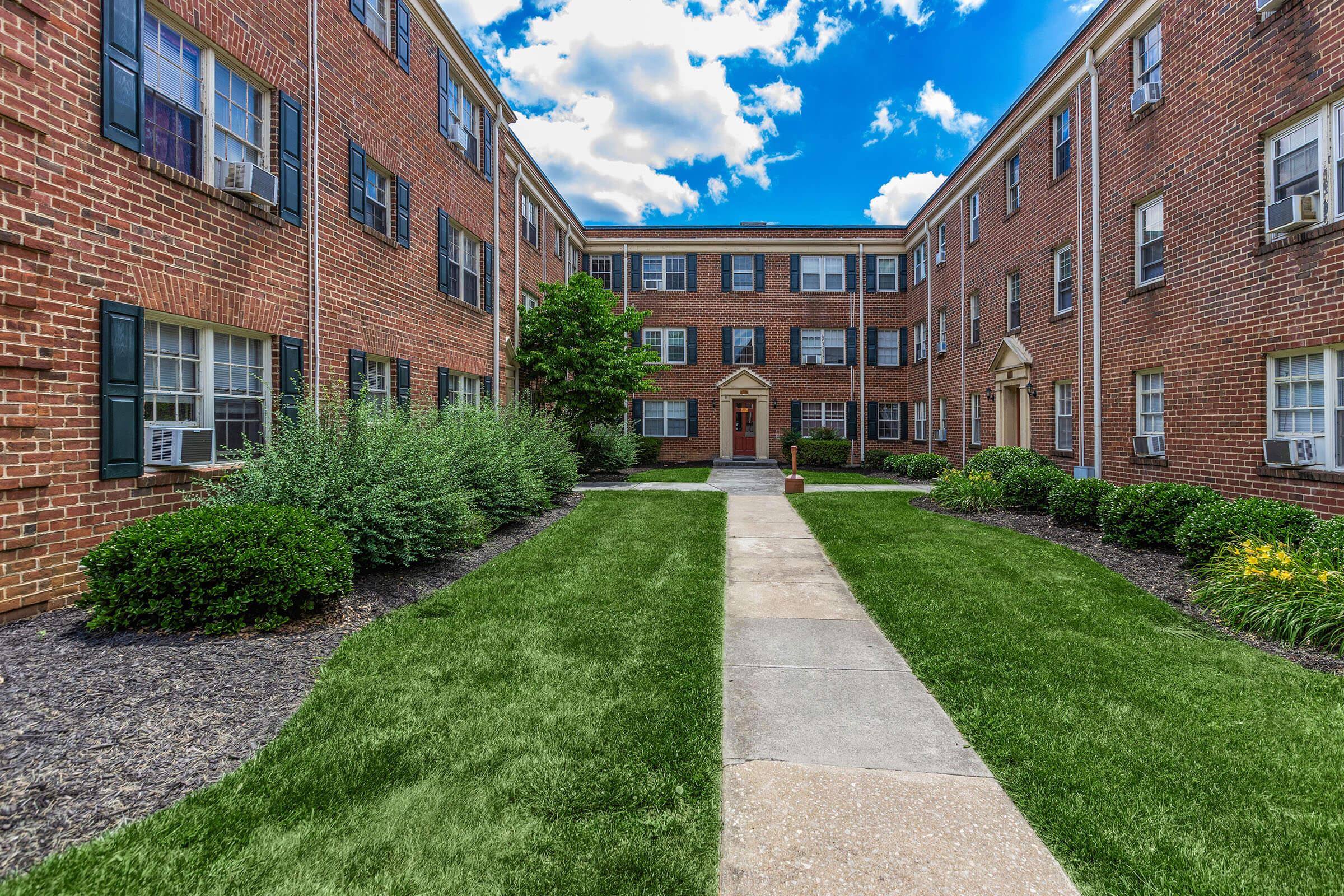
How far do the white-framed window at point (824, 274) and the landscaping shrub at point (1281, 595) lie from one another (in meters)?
19.7

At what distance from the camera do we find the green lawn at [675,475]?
17016 mm

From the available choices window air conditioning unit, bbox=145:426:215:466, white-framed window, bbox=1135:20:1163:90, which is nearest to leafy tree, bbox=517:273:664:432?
window air conditioning unit, bbox=145:426:215:466

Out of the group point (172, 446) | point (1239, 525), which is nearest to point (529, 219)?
point (172, 446)

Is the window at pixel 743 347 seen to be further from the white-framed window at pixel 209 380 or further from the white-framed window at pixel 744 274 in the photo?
the white-framed window at pixel 209 380

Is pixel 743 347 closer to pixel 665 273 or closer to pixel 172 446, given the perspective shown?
pixel 665 273

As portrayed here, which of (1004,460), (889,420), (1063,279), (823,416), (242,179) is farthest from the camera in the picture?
(823,416)

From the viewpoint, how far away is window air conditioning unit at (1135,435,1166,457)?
1026cm

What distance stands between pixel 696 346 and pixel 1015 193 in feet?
38.9

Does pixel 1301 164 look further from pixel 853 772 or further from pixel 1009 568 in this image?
pixel 853 772

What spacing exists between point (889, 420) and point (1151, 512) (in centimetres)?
1647

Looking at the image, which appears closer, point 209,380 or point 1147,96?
point 209,380

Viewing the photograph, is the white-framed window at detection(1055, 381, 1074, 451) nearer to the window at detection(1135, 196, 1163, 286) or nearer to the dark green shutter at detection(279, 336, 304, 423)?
the window at detection(1135, 196, 1163, 286)

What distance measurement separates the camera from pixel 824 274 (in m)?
24.4

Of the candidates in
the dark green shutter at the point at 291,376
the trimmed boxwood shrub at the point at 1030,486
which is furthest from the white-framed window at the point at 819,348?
the dark green shutter at the point at 291,376
